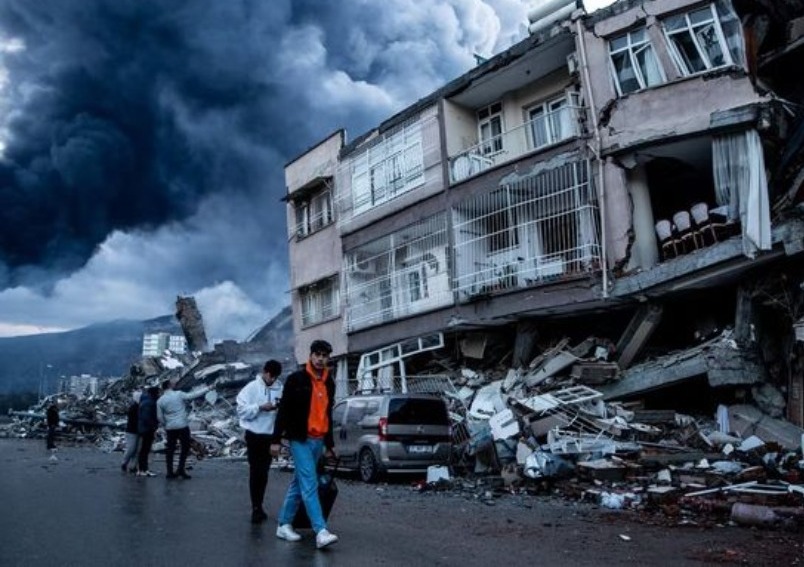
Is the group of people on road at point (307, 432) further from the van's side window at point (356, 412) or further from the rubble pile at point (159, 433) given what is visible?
the rubble pile at point (159, 433)

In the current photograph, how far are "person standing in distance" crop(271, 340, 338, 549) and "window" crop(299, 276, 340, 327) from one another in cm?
1826

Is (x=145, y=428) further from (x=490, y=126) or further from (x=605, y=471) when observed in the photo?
(x=490, y=126)

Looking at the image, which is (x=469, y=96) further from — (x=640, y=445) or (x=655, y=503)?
(x=655, y=503)

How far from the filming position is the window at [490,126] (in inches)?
806

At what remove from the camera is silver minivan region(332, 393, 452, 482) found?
13164mm

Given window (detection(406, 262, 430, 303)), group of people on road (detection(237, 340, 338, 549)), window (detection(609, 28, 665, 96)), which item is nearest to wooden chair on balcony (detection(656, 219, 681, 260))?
window (detection(609, 28, 665, 96))

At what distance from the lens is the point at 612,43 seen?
16.1m

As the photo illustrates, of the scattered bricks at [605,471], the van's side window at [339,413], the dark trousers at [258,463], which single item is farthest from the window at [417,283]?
the dark trousers at [258,463]

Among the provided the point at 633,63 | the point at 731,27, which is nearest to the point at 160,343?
the point at 633,63

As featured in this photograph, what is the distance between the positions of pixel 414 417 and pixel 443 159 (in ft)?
30.6

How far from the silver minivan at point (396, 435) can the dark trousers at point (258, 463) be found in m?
5.69

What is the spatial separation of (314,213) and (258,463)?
65.8 feet

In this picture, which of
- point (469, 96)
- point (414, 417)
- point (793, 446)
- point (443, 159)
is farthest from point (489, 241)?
point (793, 446)

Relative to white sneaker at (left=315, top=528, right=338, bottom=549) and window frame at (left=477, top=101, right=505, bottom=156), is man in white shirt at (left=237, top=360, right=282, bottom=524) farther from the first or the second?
window frame at (left=477, top=101, right=505, bottom=156)
